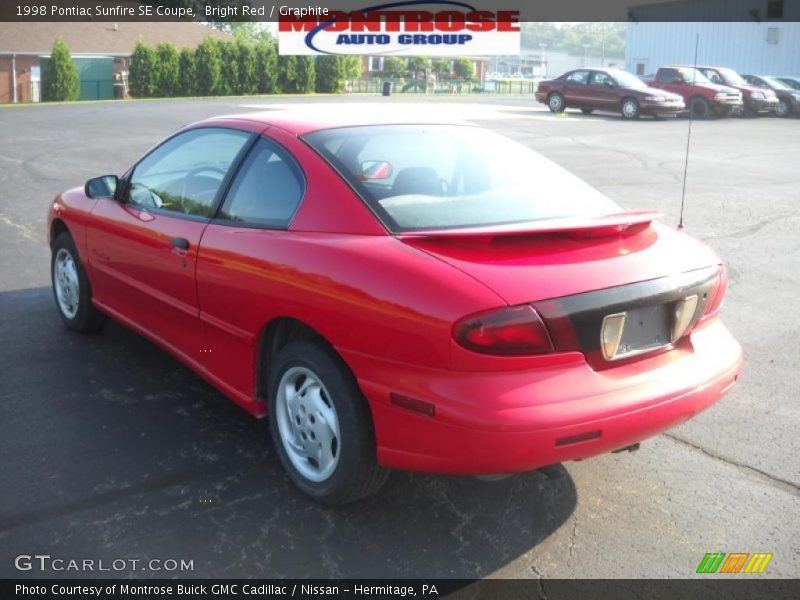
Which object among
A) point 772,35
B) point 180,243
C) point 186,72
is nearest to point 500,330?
point 180,243

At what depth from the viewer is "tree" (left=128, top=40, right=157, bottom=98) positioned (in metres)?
46.2

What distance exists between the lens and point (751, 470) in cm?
387

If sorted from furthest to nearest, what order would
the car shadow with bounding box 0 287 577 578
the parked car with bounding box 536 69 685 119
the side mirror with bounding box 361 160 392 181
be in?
the parked car with bounding box 536 69 685 119 → the side mirror with bounding box 361 160 392 181 → the car shadow with bounding box 0 287 577 578

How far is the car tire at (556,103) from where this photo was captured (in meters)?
30.7

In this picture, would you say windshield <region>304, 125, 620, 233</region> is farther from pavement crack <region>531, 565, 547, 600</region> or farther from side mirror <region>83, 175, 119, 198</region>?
side mirror <region>83, 175, 119, 198</region>

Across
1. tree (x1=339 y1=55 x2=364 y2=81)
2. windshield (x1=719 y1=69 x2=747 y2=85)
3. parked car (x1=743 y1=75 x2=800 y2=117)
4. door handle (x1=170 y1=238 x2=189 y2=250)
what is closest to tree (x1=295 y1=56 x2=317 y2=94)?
tree (x1=339 y1=55 x2=364 y2=81)

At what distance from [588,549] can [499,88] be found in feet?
221

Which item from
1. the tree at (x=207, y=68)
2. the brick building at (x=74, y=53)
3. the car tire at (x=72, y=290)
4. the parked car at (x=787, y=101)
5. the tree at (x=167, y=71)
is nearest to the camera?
the car tire at (x=72, y=290)

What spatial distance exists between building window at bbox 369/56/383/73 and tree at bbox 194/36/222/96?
3034cm

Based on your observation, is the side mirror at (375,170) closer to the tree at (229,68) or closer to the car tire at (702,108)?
the car tire at (702,108)

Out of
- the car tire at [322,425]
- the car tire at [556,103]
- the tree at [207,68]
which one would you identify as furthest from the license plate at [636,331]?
the tree at [207,68]

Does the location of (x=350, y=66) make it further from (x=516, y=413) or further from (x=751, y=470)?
(x=516, y=413)

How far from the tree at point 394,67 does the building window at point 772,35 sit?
32.4 metres

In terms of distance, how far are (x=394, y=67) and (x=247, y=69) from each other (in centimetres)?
2684
